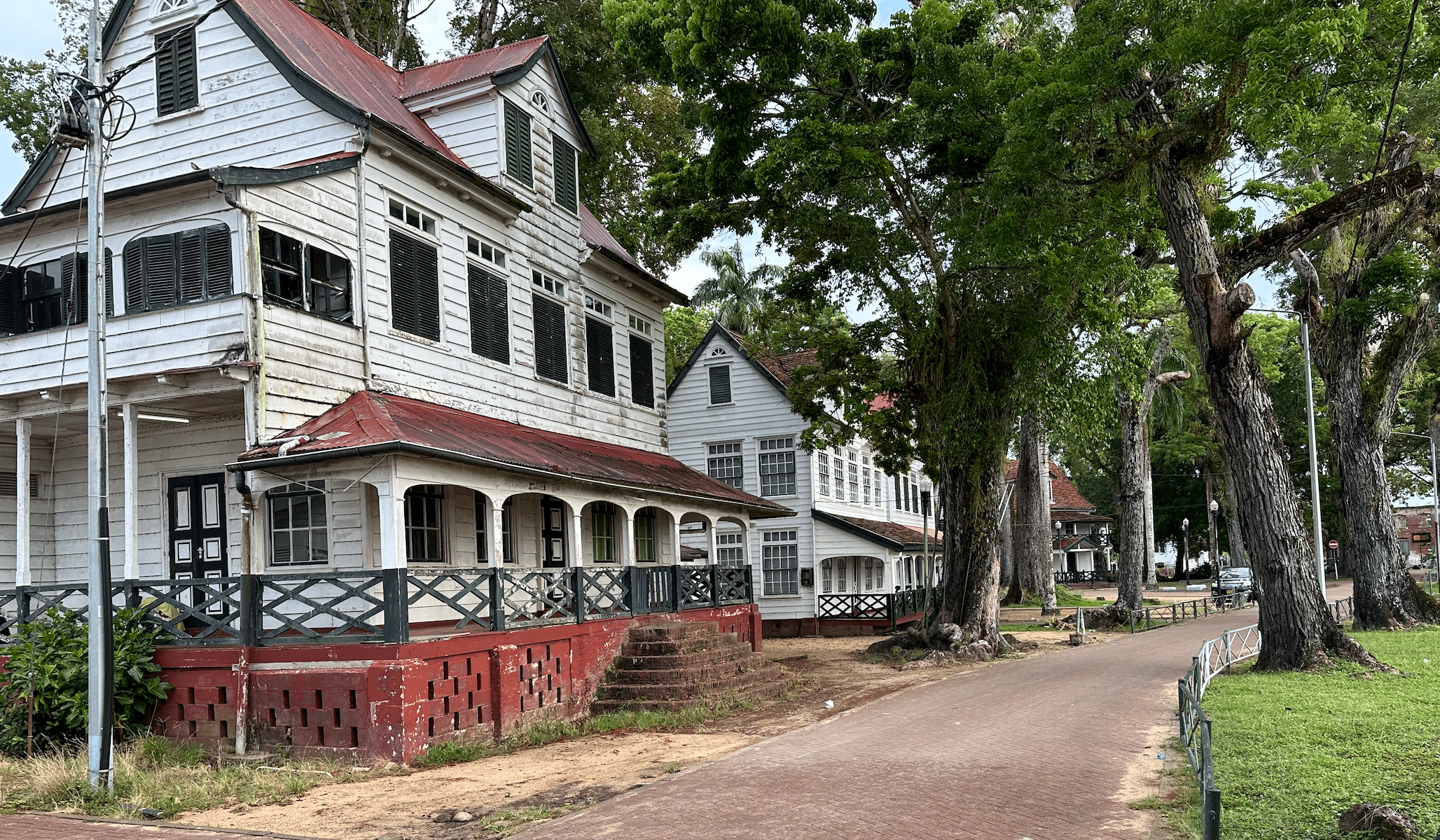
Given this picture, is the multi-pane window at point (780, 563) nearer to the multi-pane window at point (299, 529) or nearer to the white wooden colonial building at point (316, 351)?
the white wooden colonial building at point (316, 351)

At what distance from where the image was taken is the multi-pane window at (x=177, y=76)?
17625 millimetres

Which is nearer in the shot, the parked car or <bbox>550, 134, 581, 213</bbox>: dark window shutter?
<bbox>550, 134, 581, 213</bbox>: dark window shutter

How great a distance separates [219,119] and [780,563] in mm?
22471

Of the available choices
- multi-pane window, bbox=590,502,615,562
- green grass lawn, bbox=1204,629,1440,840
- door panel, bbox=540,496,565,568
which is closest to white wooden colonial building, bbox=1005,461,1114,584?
multi-pane window, bbox=590,502,615,562

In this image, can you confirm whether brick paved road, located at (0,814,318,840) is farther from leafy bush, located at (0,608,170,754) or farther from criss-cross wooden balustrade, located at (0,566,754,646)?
criss-cross wooden balustrade, located at (0,566,754,646)

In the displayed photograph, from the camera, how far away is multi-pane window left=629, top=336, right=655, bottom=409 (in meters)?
24.5

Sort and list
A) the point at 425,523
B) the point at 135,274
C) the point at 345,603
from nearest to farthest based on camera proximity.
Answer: the point at 135,274
the point at 345,603
the point at 425,523

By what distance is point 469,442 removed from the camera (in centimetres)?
1539

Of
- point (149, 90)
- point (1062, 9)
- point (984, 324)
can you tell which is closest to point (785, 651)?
point (984, 324)

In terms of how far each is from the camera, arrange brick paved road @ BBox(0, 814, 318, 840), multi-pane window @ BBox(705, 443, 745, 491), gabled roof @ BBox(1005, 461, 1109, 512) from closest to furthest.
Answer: brick paved road @ BBox(0, 814, 318, 840) < multi-pane window @ BBox(705, 443, 745, 491) < gabled roof @ BBox(1005, 461, 1109, 512)

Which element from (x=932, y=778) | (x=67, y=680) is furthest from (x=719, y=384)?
(x=932, y=778)

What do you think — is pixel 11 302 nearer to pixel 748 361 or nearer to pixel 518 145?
pixel 518 145

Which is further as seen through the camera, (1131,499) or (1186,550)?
(1186,550)

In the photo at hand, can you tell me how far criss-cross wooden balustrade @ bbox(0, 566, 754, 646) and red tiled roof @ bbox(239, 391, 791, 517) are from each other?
4.97 ft
